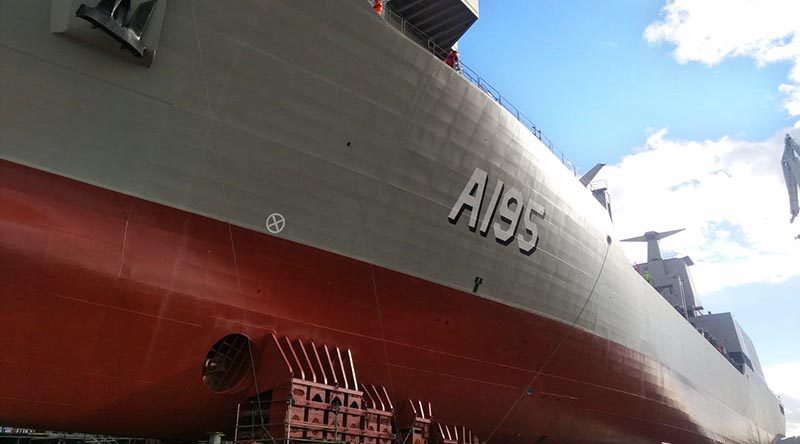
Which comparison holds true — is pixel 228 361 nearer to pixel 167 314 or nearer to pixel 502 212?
pixel 167 314

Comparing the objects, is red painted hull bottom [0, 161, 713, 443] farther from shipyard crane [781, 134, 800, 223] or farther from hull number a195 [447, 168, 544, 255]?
shipyard crane [781, 134, 800, 223]

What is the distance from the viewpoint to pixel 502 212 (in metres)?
11.2

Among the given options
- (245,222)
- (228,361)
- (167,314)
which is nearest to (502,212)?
(245,222)

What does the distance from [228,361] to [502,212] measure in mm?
6150

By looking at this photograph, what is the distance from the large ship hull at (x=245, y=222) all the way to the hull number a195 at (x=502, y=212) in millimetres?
217

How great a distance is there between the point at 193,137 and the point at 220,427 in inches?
164

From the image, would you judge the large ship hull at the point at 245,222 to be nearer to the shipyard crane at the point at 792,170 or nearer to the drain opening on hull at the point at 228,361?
the drain opening on hull at the point at 228,361

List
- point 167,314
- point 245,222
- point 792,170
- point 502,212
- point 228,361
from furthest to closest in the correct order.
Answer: point 792,170 → point 502,212 → point 228,361 → point 245,222 → point 167,314

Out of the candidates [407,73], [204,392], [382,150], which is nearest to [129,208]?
[204,392]

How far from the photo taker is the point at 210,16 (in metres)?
7.38

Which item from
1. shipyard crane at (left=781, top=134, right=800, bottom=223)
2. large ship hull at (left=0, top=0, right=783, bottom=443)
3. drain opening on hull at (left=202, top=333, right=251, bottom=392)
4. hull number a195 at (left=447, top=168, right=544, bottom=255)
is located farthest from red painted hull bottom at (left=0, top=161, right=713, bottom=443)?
shipyard crane at (left=781, top=134, right=800, bottom=223)

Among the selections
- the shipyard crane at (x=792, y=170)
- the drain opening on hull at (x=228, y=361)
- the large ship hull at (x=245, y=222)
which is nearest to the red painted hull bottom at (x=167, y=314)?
the large ship hull at (x=245, y=222)

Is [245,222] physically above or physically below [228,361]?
above

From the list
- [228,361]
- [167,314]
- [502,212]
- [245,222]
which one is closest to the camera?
[167,314]
